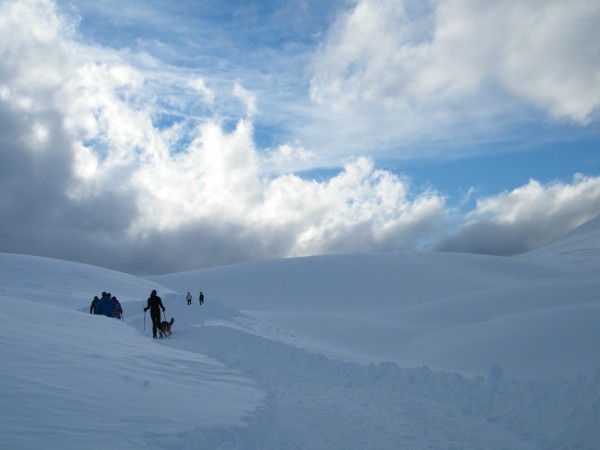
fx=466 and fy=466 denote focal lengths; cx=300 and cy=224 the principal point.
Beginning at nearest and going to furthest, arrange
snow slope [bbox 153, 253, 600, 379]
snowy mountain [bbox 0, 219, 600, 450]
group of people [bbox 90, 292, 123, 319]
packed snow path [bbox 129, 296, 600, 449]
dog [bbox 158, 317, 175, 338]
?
1. snowy mountain [bbox 0, 219, 600, 450]
2. packed snow path [bbox 129, 296, 600, 449]
3. snow slope [bbox 153, 253, 600, 379]
4. dog [bbox 158, 317, 175, 338]
5. group of people [bbox 90, 292, 123, 319]

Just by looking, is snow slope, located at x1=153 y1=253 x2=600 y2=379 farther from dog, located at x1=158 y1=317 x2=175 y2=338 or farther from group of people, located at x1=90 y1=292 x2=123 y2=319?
group of people, located at x1=90 y1=292 x2=123 y2=319

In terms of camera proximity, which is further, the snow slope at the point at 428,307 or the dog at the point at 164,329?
the dog at the point at 164,329

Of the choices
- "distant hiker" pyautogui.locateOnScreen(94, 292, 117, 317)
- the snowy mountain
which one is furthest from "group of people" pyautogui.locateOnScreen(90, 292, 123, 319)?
the snowy mountain

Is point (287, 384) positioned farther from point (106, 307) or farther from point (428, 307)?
point (428, 307)

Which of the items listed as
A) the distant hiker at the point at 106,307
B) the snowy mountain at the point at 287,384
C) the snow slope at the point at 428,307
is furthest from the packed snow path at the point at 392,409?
the distant hiker at the point at 106,307

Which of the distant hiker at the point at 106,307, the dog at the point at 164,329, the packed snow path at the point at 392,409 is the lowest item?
the packed snow path at the point at 392,409

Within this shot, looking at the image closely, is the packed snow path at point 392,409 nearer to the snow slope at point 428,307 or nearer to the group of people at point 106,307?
the snow slope at point 428,307

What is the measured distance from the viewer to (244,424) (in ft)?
20.9

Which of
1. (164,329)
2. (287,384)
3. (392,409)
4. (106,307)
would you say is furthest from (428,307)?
(392,409)

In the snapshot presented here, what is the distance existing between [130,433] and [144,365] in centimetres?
404

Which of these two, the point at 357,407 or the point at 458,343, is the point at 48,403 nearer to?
the point at 357,407

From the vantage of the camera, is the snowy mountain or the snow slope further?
the snow slope

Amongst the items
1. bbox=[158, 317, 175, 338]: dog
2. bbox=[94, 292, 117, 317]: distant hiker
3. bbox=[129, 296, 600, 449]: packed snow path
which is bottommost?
bbox=[129, 296, 600, 449]: packed snow path

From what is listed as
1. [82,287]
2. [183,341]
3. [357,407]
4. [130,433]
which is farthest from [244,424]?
[82,287]
